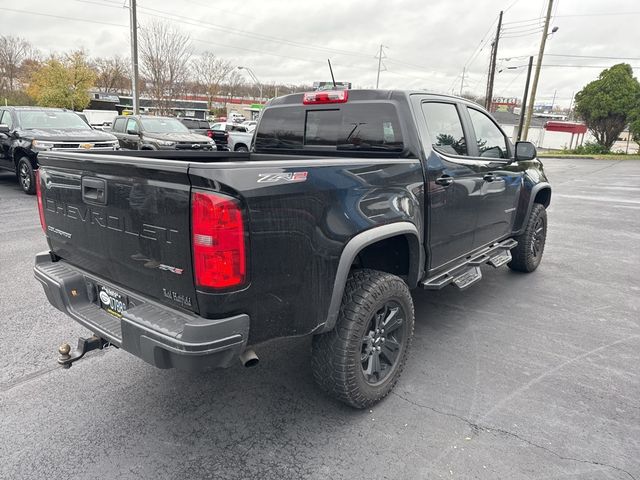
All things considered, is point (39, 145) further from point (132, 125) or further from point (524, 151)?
point (524, 151)

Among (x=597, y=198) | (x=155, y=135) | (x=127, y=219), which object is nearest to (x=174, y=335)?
(x=127, y=219)

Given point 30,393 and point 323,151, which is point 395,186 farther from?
point 30,393

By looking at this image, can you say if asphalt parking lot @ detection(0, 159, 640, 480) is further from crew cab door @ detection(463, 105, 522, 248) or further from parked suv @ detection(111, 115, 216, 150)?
parked suv @ detection(111, 115, 216, 150)

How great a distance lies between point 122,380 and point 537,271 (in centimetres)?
504

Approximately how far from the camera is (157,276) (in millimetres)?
2205

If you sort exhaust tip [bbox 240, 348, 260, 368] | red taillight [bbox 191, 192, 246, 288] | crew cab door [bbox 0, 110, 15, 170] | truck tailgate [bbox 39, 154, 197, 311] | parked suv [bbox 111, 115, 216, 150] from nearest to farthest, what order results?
red taillight [bbox 191, 192, 246, 288] < truck tailgate [bbox 39, 154, 197, 311] < exhaust tip [bbox 240, 348, 260, 368] < crew cab door [bbox 0, 110, 15, 170] < parked suv [bbox 111, 115, 216, 150]

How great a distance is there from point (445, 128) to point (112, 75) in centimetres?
6633

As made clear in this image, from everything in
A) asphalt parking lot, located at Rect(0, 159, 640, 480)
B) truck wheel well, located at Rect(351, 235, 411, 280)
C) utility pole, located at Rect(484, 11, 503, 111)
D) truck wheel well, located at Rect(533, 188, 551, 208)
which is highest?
utility pole, located at Rect(484, 11, 503, 111)

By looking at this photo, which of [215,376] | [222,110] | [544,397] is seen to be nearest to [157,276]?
[215,376]

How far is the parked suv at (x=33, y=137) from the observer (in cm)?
944

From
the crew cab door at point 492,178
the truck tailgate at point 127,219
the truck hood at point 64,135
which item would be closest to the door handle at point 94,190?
the truck tailgate at point 127,219

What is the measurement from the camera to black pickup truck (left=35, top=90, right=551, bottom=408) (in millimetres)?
2010

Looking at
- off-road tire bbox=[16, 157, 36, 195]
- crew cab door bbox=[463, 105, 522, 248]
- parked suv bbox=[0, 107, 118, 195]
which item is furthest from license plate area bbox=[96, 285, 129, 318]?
off-road tire bbox=[16, 157, 36, 195]

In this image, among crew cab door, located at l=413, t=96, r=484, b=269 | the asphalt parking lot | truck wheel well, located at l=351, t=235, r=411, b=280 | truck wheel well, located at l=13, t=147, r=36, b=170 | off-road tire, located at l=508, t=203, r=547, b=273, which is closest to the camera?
the asphalt parking lot
